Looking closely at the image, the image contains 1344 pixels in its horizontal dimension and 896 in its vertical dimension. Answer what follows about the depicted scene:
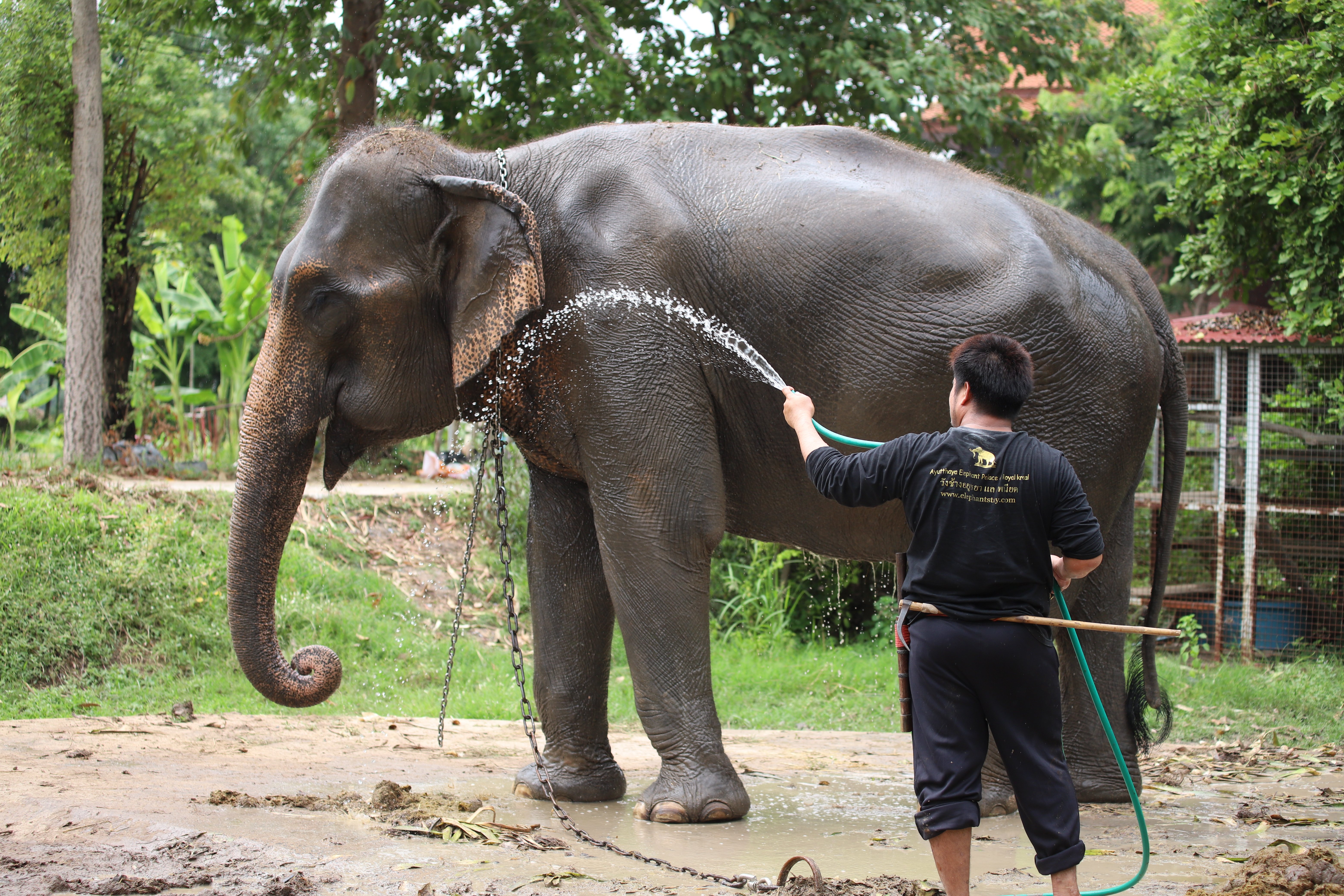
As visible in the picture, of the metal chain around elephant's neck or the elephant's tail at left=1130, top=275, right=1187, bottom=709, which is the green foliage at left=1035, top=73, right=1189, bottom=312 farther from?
the metal chain around elephant's neck

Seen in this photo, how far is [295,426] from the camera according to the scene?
434 cm

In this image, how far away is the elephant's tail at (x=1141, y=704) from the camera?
4.73 meters

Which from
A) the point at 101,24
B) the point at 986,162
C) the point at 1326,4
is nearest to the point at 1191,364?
the point at 986,162

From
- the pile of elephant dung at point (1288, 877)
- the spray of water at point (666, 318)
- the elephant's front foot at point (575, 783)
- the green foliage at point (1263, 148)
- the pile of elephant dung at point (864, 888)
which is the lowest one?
the elephant's front foot at point (575, 783)

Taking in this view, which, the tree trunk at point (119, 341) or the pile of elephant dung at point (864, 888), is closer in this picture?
the pile of elephant dung at point (864, 888)

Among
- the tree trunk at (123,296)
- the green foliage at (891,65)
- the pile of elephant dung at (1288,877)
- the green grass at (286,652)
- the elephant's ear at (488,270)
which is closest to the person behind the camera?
the pile of elephant dung at (1288,877)

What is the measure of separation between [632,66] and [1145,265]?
1320 cm

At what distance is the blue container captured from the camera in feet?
28.4

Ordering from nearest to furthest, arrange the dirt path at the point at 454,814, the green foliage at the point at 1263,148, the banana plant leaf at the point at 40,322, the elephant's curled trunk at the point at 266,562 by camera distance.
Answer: the dirt path at the point at 454,814 → the elephant's curled trunk at the point at 266,562 → the green foliage at the point at 1263,148 → the banana plant leaf at the point at 40,322

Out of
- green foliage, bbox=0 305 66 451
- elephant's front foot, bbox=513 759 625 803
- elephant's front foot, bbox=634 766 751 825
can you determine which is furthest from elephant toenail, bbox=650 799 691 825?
green foliage, bbox=0 305 66 451

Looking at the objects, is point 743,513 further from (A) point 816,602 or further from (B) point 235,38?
(B) point 235,38

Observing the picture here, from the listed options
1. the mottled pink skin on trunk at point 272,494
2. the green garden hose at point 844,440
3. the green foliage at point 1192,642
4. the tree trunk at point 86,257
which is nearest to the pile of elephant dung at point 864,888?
the green garden hose at point 844,440

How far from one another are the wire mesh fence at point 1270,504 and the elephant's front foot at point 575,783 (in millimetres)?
5565

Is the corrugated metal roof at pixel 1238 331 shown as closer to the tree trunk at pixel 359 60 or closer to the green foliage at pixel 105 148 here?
the tree trunk at pixel 359 60
